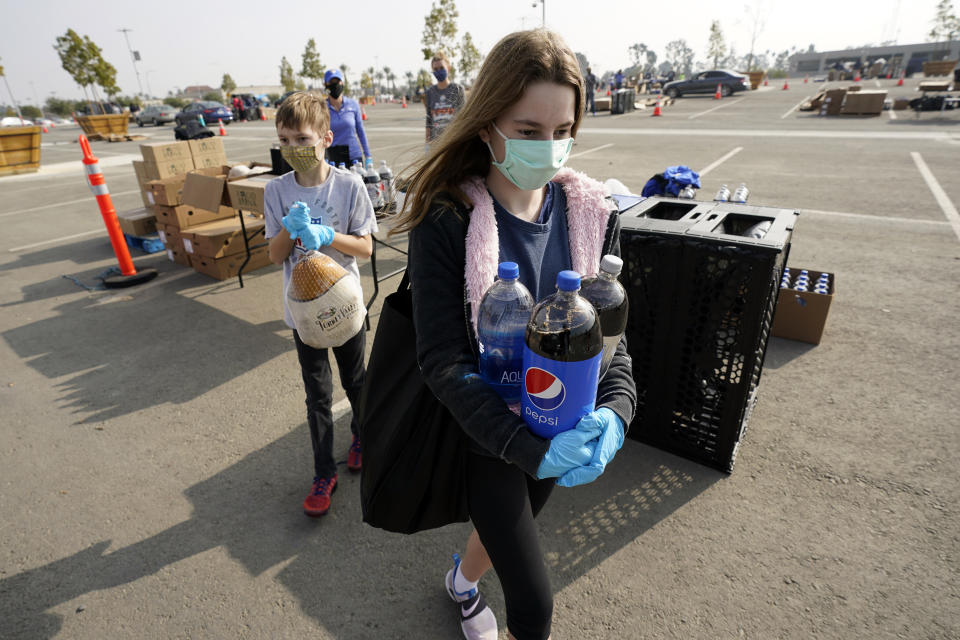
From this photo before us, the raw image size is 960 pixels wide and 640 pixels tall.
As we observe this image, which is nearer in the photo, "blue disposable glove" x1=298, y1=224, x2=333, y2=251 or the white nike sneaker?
the white nike sneaker

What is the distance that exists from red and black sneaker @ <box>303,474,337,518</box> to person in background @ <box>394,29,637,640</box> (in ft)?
4.69

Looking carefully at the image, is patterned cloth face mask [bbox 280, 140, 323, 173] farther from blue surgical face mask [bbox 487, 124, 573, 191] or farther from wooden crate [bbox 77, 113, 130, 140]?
wooden crate [bbox 77, 113, 130, 140]

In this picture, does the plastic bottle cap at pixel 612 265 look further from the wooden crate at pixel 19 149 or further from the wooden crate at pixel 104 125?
the wooden crate at pixel 104 125

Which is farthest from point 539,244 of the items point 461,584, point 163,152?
point 163,152

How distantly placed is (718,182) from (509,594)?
374 inches

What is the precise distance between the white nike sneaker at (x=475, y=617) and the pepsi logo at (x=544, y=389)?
1.25 metres

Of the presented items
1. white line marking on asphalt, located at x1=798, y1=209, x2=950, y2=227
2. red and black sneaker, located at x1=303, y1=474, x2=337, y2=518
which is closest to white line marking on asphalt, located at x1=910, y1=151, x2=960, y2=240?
white line marking on asphalt, located at x1=798, y1=209, x2=950, y2=227

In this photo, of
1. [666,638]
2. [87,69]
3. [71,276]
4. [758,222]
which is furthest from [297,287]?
[87,69]

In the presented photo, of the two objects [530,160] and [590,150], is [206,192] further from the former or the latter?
[590,150]

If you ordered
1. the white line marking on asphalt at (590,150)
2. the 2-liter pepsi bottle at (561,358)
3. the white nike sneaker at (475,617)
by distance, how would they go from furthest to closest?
the white line marking on asphalt at (590,150)
the white nike sneaker at (475,617)
the 2-liter pepsi bottle at (561,358)

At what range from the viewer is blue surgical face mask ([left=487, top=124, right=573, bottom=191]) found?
1.42m

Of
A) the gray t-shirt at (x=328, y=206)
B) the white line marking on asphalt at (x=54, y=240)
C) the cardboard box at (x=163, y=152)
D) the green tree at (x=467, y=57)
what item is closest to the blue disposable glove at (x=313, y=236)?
the gray t-shirt at (x=328, y=206)

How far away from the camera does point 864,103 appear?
18.4 m

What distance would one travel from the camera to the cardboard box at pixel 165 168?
6801 millimetres
